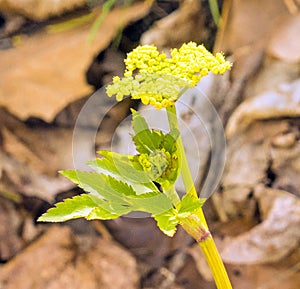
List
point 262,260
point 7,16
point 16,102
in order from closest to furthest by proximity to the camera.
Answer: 1. point 262,260
2. point 16,102
3. point 7,16

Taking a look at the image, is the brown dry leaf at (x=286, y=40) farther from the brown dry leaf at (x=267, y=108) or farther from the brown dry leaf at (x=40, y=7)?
the brown dry leaf at (x=40, y=7)

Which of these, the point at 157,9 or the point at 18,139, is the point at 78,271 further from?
the point at 157,9

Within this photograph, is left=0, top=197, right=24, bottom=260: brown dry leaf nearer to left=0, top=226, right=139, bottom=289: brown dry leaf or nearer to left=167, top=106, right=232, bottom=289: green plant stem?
left=0, top=226, right=139, bottom=289: brown dry leaf

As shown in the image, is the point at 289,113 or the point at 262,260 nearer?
the point at 262,260

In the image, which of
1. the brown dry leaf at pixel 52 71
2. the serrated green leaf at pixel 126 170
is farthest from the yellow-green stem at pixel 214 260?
the brown dry leaf at pixel 52 71

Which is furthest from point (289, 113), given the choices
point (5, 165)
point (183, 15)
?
point (5, 165)

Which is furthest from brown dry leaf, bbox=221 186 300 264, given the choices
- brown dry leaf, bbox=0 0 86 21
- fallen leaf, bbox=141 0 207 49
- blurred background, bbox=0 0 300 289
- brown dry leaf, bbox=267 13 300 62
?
brown dry leaf, bbox=0 0 86 21

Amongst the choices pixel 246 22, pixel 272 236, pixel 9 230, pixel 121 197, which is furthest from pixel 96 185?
pixel 246 22
